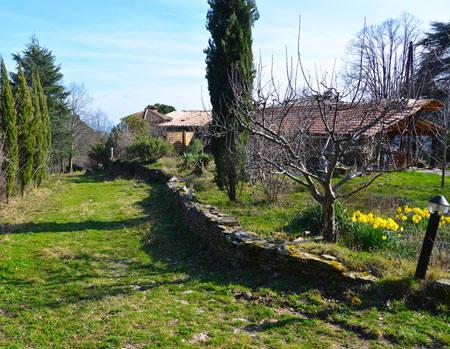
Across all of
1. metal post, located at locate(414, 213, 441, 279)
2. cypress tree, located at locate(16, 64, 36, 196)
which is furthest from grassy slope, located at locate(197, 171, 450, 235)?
cypress tree, located at locate(16, 64, 36, 196)

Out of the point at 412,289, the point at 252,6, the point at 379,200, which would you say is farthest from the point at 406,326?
the point at 252,6

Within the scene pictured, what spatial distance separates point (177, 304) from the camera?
4598mm

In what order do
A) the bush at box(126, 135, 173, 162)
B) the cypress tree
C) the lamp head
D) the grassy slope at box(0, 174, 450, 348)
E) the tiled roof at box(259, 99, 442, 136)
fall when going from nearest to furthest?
1. the grassy slope at box(0, 174, 450, 348)
2. the lamp head
3. the tiled roof at box(259, 99, 442, 136)
4. the cypress tree
5. the bush at box(126, 135, 173, 162)

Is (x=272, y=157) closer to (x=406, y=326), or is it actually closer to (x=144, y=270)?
(x=144, y=270)

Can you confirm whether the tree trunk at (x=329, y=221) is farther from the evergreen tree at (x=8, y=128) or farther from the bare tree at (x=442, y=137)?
the evergreen tree at (x=8, y=128)

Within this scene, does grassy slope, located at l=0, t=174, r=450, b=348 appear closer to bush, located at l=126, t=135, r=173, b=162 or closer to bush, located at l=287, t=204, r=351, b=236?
bush, located at l=287, t=204, r=351, b=236

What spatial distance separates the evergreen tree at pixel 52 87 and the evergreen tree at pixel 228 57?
16774 mm

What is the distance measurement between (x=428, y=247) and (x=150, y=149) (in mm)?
18951

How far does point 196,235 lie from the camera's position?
8.10m

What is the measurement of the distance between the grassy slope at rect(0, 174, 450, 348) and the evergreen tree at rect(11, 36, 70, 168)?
1859cm

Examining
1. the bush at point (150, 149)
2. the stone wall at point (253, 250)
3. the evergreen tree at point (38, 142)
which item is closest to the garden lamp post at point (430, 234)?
the stone wall at point (253, 250)

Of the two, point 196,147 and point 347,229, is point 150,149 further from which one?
point 347,229

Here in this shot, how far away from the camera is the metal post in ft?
14.2

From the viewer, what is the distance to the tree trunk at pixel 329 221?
567cm
